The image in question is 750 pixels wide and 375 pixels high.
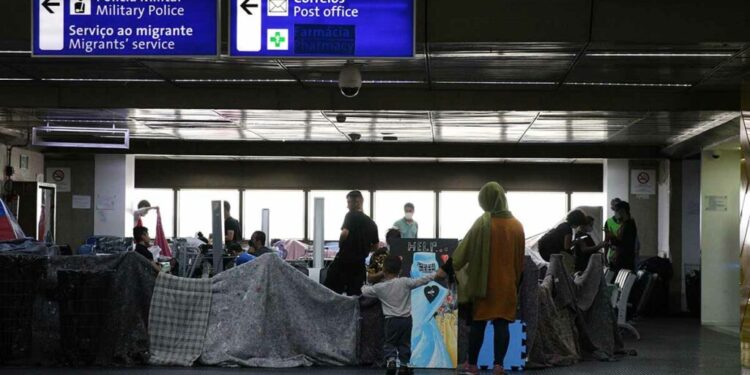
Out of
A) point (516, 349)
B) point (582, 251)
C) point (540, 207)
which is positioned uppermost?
point (540, 207)

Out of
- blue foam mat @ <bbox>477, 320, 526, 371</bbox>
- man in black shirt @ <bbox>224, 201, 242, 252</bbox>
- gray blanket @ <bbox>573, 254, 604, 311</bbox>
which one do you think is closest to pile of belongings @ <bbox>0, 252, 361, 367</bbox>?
blue foam mat @ <bbox>477, 320, 526, 371</bbox>

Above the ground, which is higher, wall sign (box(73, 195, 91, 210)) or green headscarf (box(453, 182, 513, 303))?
wall sign (box(73, 195, 91, 210))

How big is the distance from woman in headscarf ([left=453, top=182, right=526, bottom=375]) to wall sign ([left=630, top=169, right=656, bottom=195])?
1323cm

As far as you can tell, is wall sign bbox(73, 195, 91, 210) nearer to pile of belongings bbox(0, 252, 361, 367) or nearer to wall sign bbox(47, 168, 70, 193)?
wall sign bbox(47, 168, 70, 193)

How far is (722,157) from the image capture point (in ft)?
56.5

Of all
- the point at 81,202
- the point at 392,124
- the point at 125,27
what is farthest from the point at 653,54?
the point at 81,202

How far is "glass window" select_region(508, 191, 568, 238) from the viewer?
26.1 metres

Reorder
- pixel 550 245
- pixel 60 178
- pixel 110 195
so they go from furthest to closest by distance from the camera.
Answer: pixel 60 178, pixel 110 195, pixel 550 245

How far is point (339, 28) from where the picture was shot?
345 inches

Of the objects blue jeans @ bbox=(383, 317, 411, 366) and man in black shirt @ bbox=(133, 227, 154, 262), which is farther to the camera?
man in black shirt @ bbox=(133, 227, 154, 262)

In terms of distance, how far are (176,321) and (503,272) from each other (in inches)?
126

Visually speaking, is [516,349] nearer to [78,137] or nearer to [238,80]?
[238,80]

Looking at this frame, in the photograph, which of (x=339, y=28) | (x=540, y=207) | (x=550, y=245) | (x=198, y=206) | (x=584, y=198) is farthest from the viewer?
(x=198, y=206)

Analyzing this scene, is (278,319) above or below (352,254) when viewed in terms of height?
below
